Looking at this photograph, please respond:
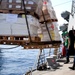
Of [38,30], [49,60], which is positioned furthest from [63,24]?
[38,30]

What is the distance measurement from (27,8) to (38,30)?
3.67ft

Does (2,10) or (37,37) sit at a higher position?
(2,10)

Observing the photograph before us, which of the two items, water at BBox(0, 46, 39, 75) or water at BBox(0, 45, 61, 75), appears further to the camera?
water at BBox(0, 46, 39, 75)

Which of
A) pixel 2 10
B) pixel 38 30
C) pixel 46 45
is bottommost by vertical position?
pixel 46 45

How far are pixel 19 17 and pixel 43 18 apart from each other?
819 mm

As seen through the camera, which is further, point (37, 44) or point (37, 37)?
point (37, 37)

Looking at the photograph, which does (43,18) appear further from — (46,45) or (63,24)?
(63,24)

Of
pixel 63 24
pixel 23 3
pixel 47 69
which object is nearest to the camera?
pixel 23 3

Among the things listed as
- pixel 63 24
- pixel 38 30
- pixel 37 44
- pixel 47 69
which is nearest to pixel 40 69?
A: pixel 47 69

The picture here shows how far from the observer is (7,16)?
7672 millimetres

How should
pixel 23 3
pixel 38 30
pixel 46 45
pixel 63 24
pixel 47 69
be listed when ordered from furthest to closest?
1. pixel 63 24
2. pixel 47 69
3. pixel 38 30
4. pixel 46 45
5. pixel 23 3

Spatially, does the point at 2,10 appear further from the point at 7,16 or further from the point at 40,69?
the point at 40,69

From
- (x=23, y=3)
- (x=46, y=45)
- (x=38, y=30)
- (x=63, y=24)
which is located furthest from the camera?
(x=63, y=24)

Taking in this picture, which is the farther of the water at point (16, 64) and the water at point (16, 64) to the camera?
the water at point (16, 64)
